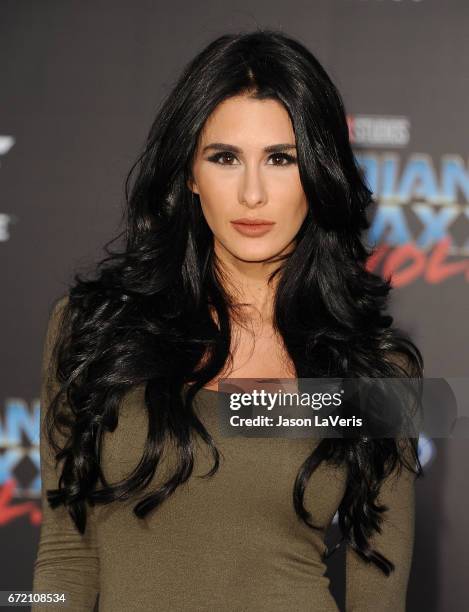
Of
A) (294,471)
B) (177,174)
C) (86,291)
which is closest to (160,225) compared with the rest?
(177,174)

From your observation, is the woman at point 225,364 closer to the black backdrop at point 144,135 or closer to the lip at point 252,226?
the lip at point 252,226

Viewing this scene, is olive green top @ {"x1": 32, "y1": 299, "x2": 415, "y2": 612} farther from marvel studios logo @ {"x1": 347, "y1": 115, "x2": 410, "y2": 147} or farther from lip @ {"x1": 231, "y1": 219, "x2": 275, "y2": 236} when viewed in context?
marvel studios logo @ {"x1": 347, "y1": 115, "x2": 410, "y2": 147}

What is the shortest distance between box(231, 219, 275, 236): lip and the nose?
40 millimetres

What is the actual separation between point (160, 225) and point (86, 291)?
0.23m

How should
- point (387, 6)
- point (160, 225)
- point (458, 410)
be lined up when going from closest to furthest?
point (160, 225), point (458, 410), point (387, 6)

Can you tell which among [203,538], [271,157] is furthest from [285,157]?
[203,538]

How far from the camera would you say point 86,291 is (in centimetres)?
175

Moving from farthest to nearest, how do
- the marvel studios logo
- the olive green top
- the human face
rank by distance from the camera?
the marvel studios logo → the human face → the olive green top

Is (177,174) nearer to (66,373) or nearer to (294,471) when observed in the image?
(66,373)

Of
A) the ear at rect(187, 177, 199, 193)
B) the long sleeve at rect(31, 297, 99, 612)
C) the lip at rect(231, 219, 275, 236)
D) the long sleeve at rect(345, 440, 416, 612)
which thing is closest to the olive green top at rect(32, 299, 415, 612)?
the long sleeve at rect(31, 297, 99, 612)

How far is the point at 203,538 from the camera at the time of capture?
1542mm

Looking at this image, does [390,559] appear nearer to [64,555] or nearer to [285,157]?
[64,555]

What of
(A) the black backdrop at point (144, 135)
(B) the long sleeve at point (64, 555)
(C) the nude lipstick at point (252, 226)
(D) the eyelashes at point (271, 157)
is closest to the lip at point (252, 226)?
(C) the nude lipstick at point (252, 226)

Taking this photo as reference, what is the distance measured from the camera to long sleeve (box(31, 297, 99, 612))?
1.60m
